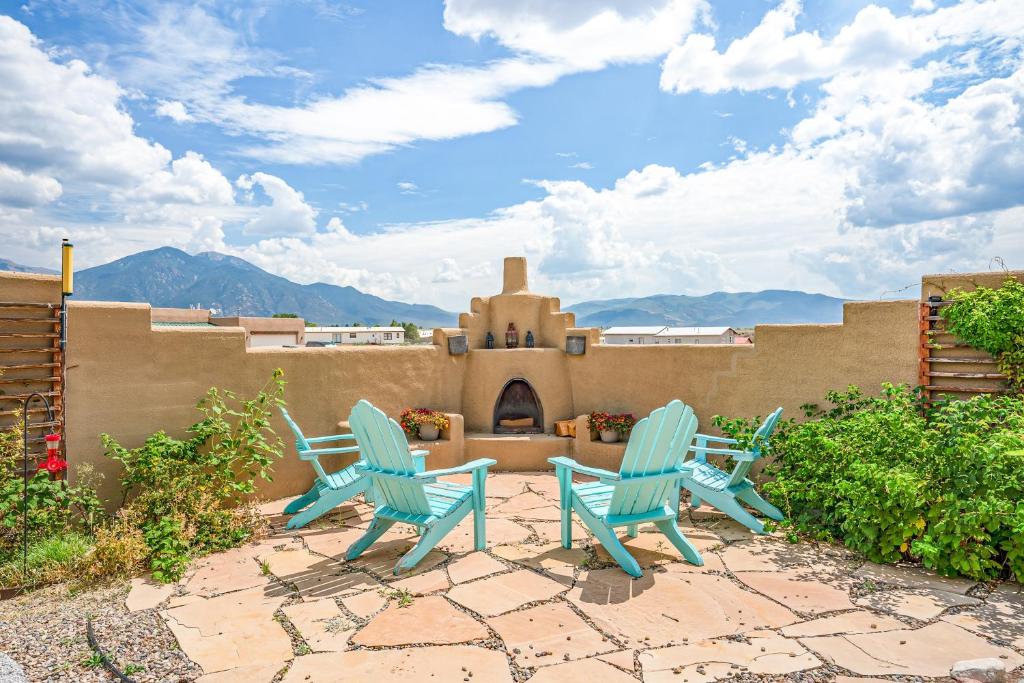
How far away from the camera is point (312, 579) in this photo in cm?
388

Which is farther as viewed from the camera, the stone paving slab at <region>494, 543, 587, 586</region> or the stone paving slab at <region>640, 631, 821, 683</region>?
the stone paving slab at <region>494, 543, 587, 586</region>

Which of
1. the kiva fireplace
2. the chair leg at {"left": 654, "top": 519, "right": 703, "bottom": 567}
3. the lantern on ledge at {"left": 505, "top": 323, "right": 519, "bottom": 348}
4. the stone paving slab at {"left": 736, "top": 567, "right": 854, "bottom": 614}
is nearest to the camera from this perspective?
the stone paving slab at {"left": 736, "top": 567, "right": 854, "bottom": 614}

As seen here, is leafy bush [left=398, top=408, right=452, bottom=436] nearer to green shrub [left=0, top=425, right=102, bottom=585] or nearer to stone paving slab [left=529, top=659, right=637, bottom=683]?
green shrub [left=0, top=425, right=102, bottom=585]

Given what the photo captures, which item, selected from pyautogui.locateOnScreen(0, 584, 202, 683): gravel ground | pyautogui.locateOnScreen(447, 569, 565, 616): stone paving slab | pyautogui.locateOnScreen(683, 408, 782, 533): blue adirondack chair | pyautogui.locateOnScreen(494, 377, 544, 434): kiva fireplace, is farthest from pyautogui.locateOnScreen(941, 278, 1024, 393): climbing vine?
pyautogui.locateOnScreen(0, 584, 202, 683): gravel ground

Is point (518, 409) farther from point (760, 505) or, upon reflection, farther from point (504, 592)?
point (504, 592)

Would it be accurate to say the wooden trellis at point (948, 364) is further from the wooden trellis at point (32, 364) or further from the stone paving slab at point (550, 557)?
the wooden trellis at point (32, 364)

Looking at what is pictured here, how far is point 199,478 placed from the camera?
15.7ft

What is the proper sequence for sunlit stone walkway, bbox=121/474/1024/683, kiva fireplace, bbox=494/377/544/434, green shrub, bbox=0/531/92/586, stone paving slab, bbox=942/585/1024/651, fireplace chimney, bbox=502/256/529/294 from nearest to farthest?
sunlit stone walkway, bbox=121/474/1024/683 < stone paving slab, bbox=942/585/1024/651 < green shrub, bbox=0/531/92/586 < kiva fireplace, bbox=494/377/544/434 < fireplace chimney, bbox=502/256/529/294

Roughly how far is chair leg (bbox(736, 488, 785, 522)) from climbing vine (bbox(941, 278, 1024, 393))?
2.32 m

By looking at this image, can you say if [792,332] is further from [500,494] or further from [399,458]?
[399,458]

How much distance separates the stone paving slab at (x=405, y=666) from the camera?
268 centimetres

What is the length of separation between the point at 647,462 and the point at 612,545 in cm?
60

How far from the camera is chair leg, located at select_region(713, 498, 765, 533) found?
4.67m

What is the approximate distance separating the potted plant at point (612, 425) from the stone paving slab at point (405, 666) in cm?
422
